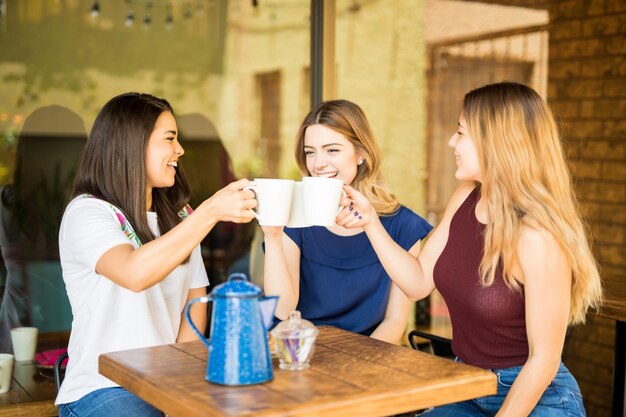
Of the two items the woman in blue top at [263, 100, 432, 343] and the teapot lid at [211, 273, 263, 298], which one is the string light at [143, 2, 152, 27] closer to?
the woman in blue top at [263, 100, 432, 343]

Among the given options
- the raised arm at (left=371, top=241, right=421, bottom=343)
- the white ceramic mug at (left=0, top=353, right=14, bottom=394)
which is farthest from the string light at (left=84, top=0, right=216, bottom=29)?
the raised arm at (left=371, top=241, right=421, bottom=343)

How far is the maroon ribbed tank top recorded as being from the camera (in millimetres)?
2014

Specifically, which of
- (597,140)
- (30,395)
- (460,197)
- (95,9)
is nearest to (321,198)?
(460,197)

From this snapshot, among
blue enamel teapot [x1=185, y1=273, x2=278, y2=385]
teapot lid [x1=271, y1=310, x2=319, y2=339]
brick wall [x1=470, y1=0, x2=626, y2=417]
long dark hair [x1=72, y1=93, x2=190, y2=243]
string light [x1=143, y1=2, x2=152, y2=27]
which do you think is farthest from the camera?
brick wall [x1=470, y1=0, x2=626, y2=417]

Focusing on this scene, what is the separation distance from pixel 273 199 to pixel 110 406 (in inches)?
27.3

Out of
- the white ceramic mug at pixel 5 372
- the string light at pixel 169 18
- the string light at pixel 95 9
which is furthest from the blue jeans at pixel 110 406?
the string light at pixel 169 18

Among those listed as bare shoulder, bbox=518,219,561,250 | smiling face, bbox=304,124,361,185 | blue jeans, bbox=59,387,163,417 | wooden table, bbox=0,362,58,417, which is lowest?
wooden table, bbox=0,362,58,417

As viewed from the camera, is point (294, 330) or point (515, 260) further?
point (515, 260)

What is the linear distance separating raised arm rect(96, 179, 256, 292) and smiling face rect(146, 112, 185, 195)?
447 millimetres

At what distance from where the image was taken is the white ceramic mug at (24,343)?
3.26m

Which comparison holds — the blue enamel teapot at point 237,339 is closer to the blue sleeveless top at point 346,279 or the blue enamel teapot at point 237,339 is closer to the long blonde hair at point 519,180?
the long blonde hair at point 519,180

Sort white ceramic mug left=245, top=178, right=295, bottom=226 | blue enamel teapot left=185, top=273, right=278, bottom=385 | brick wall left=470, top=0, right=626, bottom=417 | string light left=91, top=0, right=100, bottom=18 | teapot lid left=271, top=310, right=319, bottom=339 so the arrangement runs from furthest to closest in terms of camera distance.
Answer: brick wall left=470, top=0, right=626, bottom=417, string light left=91, top=0, right=100, bottom=18, white ceramic mug left=245, top=178, right=295, bottom=226, teapot lid left=271, top=310, right=319, bottom=339, blue enamel teapot left=185, top=273, right=278, bottom=385

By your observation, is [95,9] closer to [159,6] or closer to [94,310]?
[159,6]

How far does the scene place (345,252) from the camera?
2592 mm
